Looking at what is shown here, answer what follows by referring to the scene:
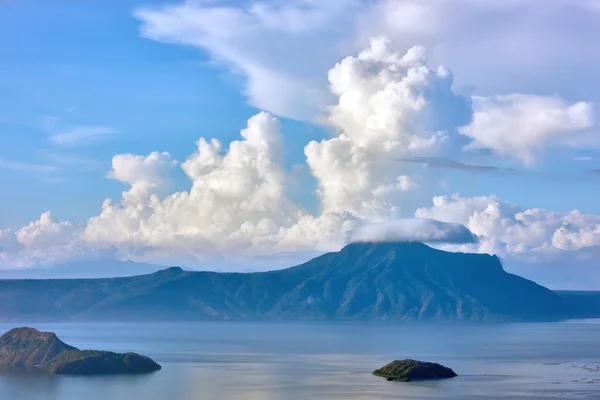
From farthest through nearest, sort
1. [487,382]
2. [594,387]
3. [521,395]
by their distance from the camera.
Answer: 1. [487,382]
2. [594,387]
3. [521,395]

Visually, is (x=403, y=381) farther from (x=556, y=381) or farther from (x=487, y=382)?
(x=556, y=381)

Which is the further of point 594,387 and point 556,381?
point 556,381

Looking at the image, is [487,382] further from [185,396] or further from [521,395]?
[185,396]

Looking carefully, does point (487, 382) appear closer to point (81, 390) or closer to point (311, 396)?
point (311, 396)

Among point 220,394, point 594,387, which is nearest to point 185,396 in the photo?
point 220,394

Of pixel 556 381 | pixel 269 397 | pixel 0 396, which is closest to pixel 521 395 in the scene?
pixel 556 381

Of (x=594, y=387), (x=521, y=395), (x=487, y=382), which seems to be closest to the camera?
(x=521, y=395)

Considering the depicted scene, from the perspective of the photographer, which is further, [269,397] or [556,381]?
[556,381]
